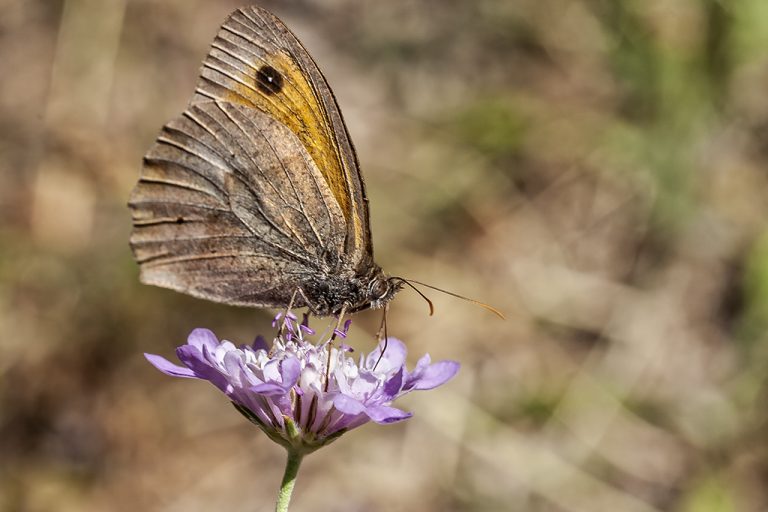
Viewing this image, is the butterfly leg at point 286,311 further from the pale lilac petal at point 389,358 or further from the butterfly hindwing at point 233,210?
the pale lilac petal at point 389,358

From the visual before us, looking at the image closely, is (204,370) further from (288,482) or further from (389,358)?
(389,358)

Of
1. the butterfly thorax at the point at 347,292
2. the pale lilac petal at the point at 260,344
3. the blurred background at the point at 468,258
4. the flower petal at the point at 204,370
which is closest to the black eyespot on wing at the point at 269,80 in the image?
the butterfly thorax at the point at 347,292

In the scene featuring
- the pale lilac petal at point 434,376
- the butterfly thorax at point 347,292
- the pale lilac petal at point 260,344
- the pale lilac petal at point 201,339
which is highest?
the butterfly thorax at point 347,292

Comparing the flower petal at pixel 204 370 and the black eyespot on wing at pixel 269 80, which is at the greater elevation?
the black eyespot on wing at pixel 269 80

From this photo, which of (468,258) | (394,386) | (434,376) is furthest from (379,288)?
(468,258)

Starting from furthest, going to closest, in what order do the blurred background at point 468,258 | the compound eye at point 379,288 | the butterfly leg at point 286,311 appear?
the blurred background at point 468,258
the compound eye at point 379,288
the butterfly leg at point 286,311
